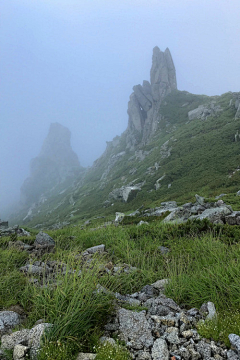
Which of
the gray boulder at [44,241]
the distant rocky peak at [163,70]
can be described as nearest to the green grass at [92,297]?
the gray boulder at [44,241]

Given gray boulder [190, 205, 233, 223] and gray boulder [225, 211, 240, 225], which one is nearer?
gray boulder [225, 211, 240, 225]

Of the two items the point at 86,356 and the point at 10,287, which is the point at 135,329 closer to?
the point at 86,356

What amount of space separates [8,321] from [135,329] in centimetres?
233

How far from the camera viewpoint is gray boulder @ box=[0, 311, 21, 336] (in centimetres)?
347

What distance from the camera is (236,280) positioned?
13.5 ft

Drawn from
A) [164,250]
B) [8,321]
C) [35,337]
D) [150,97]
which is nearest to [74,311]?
[35,337]

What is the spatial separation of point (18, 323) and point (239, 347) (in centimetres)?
371

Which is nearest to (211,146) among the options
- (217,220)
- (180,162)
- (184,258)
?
(180,162)

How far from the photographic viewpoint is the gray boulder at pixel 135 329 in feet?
10.6

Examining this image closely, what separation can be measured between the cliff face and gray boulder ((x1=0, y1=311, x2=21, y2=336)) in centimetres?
10716

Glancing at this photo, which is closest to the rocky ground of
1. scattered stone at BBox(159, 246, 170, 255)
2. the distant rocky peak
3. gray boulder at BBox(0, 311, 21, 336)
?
gray boulder at BBox(0, 311, 21, 336)

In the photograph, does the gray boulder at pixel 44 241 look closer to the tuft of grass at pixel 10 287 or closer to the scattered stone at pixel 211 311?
the tuft of grass at pixel 10 287

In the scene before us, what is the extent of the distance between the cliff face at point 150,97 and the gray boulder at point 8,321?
352 ft

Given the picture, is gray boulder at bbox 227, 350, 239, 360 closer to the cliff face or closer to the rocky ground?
the rocky ground
